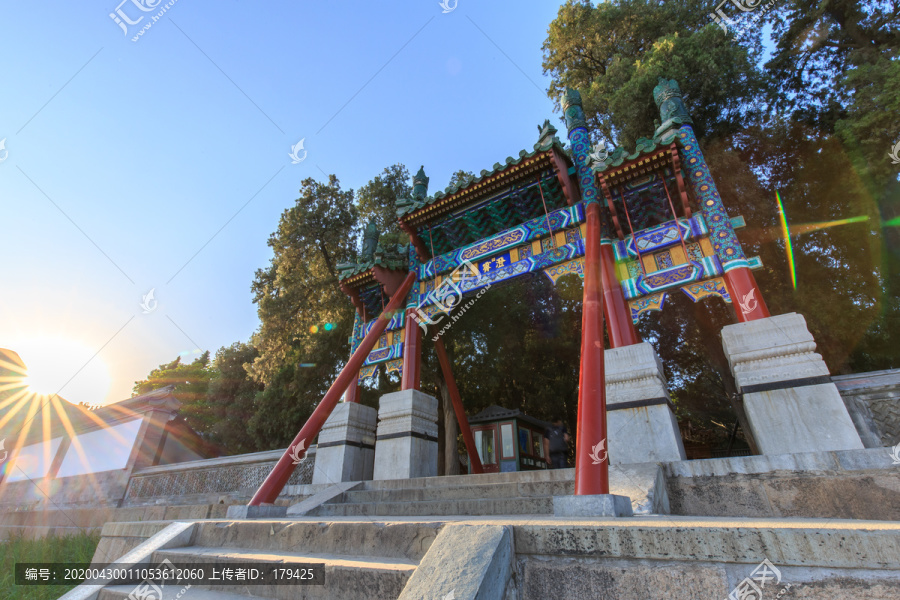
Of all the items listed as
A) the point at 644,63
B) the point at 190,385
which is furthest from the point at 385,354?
the point at 190,385

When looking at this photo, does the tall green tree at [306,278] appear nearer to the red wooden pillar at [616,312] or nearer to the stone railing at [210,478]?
the stone railing at [210,478]

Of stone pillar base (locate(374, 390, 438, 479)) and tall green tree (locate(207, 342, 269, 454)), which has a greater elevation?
tall green tree (locate(207, 342, 269, 454))

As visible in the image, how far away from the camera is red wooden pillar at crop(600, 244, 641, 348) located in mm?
5727

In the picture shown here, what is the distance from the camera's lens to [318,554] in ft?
8.55

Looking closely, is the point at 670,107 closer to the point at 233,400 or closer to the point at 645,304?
the point at 645,304

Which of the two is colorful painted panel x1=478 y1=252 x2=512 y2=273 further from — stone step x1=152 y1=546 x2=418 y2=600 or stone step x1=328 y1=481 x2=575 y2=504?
stone step x1=152 y1=546 x2=418 y2=600

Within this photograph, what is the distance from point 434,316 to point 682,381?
1092 centimetres

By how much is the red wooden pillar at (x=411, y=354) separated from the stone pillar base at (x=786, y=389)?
491 cm

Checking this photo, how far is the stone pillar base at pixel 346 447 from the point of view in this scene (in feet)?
23.0

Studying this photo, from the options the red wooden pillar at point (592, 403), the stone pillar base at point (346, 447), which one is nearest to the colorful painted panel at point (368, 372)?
the stone pillar base at point (346, 447)

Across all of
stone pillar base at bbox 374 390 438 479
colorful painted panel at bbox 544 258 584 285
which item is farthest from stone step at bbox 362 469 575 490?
colorful painted panel at bbox 544 258 584 285

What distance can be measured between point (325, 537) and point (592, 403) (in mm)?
2460

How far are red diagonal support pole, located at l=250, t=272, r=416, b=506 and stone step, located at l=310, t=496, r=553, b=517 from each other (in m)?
0.97

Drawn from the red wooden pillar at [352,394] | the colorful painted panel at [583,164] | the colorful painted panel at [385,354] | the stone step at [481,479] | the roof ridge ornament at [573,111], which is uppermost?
the roof ridge ornament at [573,111]
